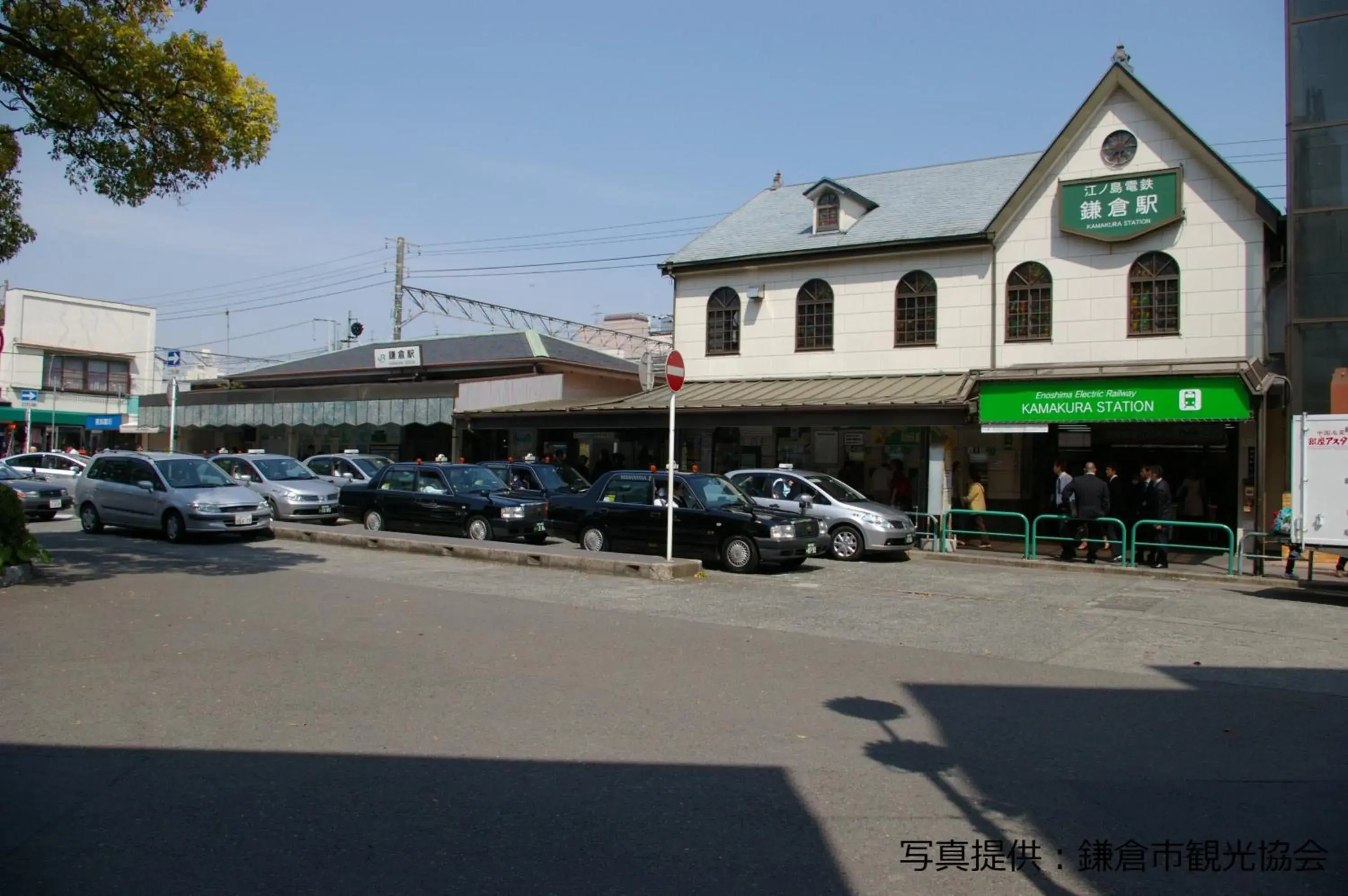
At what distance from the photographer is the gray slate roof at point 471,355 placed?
31.4m

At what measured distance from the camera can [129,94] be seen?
1217 centimetres

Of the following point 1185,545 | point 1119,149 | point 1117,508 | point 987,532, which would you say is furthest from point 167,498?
point 1119,149

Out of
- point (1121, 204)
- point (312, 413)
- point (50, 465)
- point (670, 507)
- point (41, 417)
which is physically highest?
point (1121, 204)

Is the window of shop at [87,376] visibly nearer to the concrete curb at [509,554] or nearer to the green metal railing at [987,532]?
the concrete curb at [509,554]

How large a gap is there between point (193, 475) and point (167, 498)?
A: 3.30 feet

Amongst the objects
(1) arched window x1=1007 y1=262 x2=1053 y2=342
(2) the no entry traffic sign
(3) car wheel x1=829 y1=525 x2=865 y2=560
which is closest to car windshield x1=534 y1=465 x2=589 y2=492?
(3) car wheel x1=829 y1=525 x2=865 y2=560

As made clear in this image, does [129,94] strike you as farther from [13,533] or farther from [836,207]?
[836,207]

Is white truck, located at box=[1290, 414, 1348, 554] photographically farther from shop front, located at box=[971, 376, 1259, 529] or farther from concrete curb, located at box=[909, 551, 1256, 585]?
shop front, located at box=[971, 376, 1259, 529]

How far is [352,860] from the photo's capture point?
4.52 meters

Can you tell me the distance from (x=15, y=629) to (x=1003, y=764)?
29.0 feet

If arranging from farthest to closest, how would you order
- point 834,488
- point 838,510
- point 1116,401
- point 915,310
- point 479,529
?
point 915,310 < point 1116,401 < point 834,488 < point 479,529 < point 838,510

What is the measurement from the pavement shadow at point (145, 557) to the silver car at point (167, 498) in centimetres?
33

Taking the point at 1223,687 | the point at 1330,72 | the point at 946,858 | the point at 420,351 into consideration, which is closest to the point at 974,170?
the point at 1330,72

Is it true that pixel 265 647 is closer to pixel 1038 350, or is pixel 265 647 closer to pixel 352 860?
pixel 352 860
